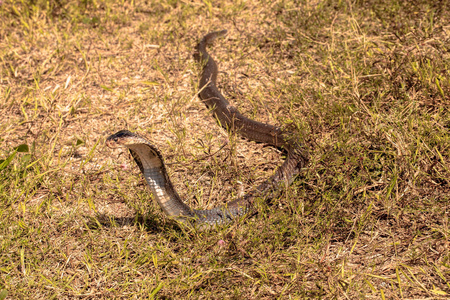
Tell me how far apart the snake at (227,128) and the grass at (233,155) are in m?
0.09

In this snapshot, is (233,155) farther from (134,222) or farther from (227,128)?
(134,222)

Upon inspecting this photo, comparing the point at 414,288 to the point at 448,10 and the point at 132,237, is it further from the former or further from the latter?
the point at 448,10

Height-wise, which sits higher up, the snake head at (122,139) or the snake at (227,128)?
the snake head at (122,139)

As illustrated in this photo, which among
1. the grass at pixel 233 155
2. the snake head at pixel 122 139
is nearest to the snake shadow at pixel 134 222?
the grass at pixel 233 155

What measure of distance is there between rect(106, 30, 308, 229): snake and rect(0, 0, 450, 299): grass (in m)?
0.09

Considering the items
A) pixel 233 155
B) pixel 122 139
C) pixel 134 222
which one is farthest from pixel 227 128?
pixel 122 139

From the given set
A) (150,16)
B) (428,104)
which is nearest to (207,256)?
(428,104)

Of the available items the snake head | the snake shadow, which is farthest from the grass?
the snake head

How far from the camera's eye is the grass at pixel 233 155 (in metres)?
2.68

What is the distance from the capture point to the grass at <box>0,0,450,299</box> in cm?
268

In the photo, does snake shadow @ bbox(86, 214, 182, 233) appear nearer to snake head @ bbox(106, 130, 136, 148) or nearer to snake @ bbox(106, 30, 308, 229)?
snake @ bbox(106, 30, 308, 229)

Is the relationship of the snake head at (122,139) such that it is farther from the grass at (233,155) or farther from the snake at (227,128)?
the grass at (233,155)

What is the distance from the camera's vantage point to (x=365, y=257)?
→ 2760 mm

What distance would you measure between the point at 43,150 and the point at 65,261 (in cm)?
118
